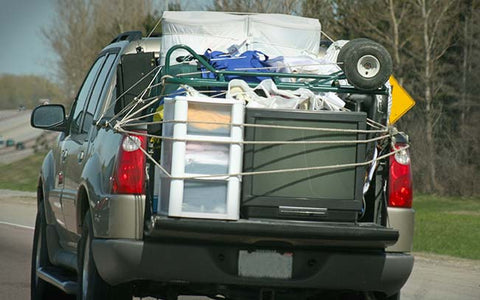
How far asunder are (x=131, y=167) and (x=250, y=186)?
31.0 inches

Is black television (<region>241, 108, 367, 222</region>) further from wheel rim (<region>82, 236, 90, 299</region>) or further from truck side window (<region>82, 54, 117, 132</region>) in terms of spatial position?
truck side window (<region>82, 54, 117, 132</region>)

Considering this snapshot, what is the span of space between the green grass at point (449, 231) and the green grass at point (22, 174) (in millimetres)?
14751

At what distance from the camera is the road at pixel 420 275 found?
1124 centimetres

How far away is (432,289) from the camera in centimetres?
1173

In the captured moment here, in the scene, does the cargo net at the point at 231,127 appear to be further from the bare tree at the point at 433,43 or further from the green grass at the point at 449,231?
the bare tree at the point at 433,43

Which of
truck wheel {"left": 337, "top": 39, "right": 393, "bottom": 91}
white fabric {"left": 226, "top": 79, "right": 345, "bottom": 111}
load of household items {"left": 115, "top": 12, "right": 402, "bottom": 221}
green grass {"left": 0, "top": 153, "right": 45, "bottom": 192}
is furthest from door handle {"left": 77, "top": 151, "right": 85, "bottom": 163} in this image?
green grass {"left": 0, "top": 153, "right": 45, "bottom": 192}

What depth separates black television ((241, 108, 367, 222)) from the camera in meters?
6.49

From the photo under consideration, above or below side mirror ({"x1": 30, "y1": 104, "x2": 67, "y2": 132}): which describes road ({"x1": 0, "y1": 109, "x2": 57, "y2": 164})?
above

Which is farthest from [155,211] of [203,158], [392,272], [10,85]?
[10,85]

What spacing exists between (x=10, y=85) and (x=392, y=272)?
73.3 meters

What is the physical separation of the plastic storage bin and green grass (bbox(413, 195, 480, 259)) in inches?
417

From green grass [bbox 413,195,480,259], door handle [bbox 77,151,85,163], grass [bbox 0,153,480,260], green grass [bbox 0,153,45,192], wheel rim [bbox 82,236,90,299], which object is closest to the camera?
wheel rim [bbox 82,236,90,299]

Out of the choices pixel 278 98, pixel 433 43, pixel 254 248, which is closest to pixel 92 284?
pixel 254 248

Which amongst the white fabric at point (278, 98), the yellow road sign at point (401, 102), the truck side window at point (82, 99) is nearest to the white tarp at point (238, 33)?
the truck side window at point (82, 99)
